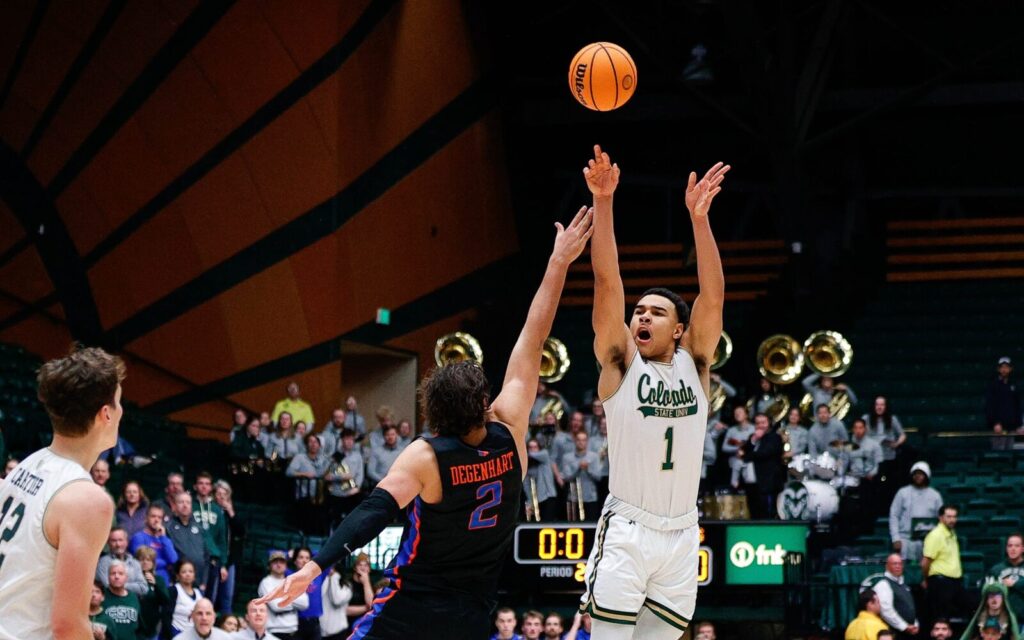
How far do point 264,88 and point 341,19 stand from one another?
1555mm

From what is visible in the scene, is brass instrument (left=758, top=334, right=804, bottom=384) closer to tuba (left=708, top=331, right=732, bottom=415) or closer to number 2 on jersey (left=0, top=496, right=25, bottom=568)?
tuba (left=708, top=331, right=732, bottom=415)

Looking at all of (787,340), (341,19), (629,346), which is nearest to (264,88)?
(341,19)

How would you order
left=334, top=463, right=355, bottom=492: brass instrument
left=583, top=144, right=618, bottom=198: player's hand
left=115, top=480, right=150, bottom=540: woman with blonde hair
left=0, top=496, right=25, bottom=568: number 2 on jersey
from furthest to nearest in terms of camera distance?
left=334, top=463, right=355, bottom=492: brass instrument < left=115, top=480, right=150, bottom=540: woman with blonde hair < left=583, top=144, right=618, bottom=198: player's hand < left=0, top=496, right=25, bottom=568: number 2 on jersey

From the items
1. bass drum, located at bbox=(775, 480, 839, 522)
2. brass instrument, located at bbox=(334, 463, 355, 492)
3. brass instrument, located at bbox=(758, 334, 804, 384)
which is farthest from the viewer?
brass instrument, located at bbox=(758, 334, 804, 384)

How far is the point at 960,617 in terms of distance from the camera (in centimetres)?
1648

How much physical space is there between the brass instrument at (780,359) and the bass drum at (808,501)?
5.33 metres

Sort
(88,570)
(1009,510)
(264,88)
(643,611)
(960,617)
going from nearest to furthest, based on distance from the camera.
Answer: (88,570), (643,611), (960,617), (1009,510), (264,88)

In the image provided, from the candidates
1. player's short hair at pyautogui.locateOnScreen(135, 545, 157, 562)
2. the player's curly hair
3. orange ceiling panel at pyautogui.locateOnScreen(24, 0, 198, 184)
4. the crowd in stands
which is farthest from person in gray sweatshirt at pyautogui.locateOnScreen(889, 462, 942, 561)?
the player's curly hair

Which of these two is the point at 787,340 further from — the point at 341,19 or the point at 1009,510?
the point at 341,19

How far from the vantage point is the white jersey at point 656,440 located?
688cm

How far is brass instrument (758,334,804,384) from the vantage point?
23.7 metres

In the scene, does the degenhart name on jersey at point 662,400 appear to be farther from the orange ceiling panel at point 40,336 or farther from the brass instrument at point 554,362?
the orange ceiling panel at point 40,336

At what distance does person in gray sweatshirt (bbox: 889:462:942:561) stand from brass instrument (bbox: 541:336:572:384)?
23.7 ft

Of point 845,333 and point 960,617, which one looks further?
point 845,333
